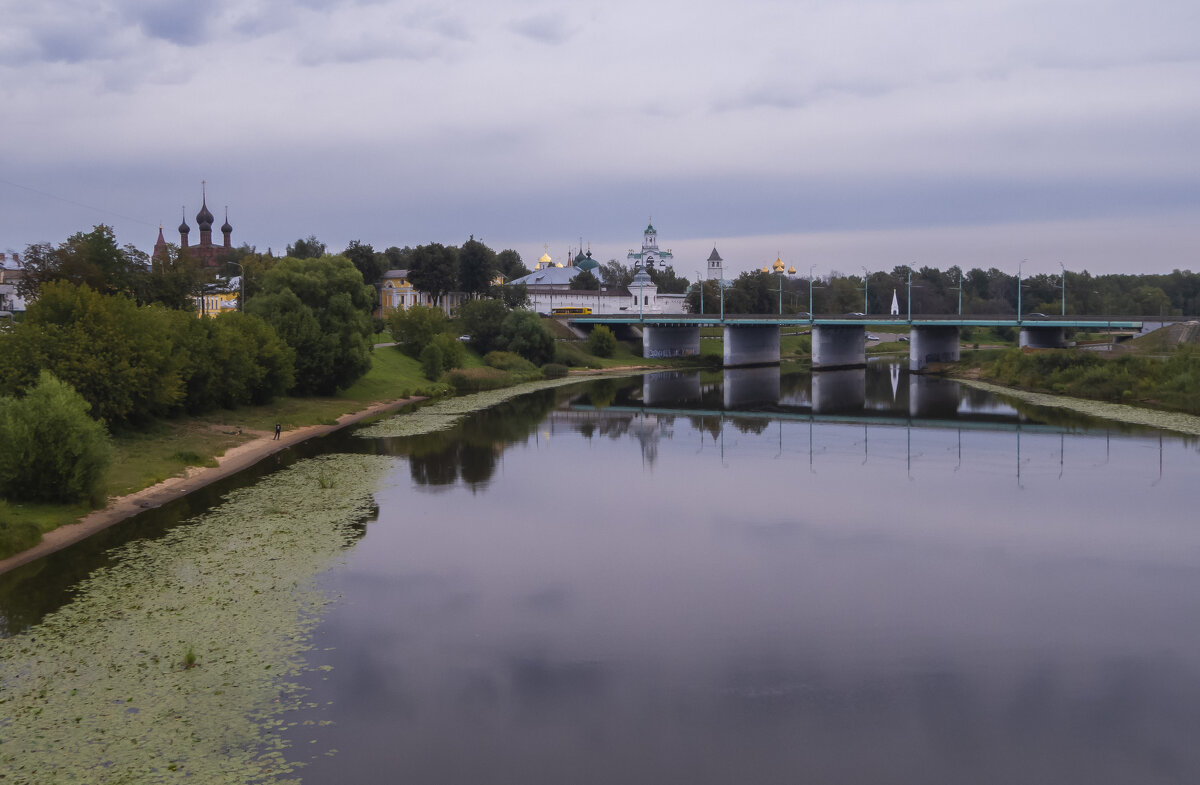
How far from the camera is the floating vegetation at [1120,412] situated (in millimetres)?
50281

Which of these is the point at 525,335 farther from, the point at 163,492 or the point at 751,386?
the point at 163,492

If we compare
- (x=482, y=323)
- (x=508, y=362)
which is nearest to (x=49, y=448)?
(x=508, y=362)

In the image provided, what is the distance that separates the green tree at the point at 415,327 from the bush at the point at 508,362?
229 inches

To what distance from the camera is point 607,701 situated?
54.5 ft

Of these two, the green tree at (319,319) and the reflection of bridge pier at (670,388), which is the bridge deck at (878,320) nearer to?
the reflection of bridge pier at (670,388)

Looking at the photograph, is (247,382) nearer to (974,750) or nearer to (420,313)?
(420,313)

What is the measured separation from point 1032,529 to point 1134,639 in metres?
9.37

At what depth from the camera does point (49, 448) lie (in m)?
27.4

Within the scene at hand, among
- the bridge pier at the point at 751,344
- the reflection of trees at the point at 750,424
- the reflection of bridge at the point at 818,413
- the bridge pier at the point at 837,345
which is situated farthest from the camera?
the bridge pier at the point at 751,344

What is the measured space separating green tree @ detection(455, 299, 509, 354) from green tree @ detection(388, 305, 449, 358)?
810 centimetres

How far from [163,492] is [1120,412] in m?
51.0

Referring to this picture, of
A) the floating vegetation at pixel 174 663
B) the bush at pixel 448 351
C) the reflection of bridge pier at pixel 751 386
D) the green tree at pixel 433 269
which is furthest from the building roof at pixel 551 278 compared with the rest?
the floating vegetation at pixel 174 663

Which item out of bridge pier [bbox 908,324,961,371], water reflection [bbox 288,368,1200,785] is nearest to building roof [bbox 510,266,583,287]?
bridge pier [bbox 908,324,961,371]

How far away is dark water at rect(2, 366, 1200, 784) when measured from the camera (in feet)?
49.1
